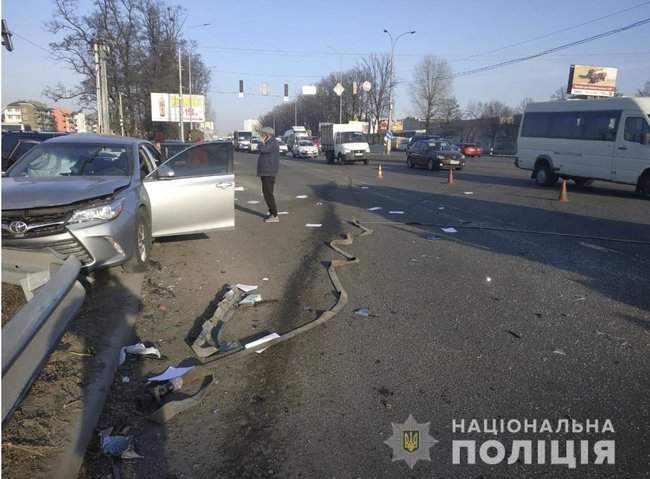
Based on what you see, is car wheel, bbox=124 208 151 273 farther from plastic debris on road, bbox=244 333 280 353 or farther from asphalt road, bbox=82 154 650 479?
plastic debris on road, bbox=244 333 280 353

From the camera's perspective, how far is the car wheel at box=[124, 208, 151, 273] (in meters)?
6.38

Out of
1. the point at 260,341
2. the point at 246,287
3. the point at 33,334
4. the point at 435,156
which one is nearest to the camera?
the point at 33,334

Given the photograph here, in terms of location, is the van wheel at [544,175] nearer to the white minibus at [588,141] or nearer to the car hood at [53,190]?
the white minibus at [588,141]

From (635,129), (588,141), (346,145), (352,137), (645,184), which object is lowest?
(645,184)

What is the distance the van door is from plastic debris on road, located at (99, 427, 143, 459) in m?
16.1

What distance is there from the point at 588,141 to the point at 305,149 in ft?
114

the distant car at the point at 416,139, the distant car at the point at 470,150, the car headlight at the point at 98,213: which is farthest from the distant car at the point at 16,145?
the distant car at the point at 470,150

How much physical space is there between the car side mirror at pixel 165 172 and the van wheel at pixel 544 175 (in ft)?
50.2

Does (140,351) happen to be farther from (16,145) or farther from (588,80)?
(588,80)

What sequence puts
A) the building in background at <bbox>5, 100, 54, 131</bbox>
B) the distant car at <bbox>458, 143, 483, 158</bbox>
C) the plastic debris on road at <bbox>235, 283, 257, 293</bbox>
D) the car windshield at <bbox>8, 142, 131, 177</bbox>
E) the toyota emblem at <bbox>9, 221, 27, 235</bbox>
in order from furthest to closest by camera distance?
the building in background at <bbox>5, 100, 54, 131</bbox>
the distant car at <bbox>458, 143, 483, 158</bbox>
the car windshield at <bbox>8, 142, 131, 177</bbox>
the plastic debris on road at <bbox>235, 283, 257, 293</bbox>
the toyota emblem at <bbox>9, 221, 27, 235</bbox>

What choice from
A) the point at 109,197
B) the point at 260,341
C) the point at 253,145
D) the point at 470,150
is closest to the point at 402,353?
the point at 260,341

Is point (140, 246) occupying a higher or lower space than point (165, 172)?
lower

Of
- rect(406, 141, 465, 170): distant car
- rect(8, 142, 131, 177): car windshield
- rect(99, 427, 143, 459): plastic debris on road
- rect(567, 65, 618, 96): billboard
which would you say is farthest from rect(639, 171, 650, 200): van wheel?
rect(567, 65, 618, 96): billboard

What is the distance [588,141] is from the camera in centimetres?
1688
